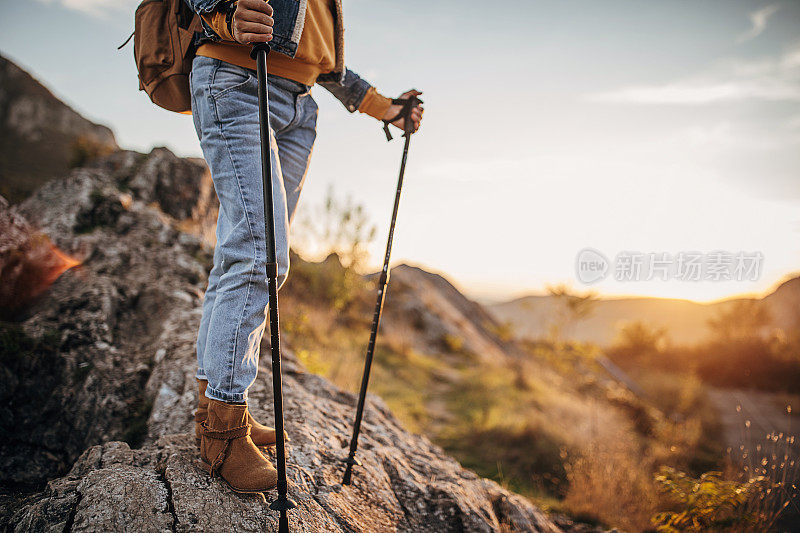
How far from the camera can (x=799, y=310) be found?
64.6 feet

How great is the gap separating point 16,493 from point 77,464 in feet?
0.74

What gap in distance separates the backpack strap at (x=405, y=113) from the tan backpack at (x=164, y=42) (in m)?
1.07

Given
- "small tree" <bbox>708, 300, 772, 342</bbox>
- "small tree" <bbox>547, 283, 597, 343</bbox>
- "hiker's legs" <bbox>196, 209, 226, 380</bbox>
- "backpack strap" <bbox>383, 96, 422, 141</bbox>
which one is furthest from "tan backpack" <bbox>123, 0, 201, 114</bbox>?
"small tree" <bbox>708, 300, 772, 342</bbox>

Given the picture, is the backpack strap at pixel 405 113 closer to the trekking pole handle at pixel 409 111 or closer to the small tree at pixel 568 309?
the trekking pole handle at pixel 409 111

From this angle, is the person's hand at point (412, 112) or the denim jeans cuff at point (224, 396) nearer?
the denim jeans cuff at point (224, 396)

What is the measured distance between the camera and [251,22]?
1.31 metres

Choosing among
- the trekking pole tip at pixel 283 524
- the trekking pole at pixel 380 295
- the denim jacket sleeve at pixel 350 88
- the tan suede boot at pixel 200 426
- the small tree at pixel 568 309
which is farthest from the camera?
the small tree at pixel 568 309

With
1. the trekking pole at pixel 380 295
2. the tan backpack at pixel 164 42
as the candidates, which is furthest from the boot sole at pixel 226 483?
the tan backpack at pixel 164 42

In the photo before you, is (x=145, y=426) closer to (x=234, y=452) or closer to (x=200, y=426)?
(x=200, y=426)

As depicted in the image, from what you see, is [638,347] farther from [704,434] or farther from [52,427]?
[52,427]

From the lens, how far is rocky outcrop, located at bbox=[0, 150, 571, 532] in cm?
136

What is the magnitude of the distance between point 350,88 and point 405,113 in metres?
0.35

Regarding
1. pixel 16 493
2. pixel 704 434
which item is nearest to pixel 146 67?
pixel 16 493

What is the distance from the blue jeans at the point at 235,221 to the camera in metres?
1.43
